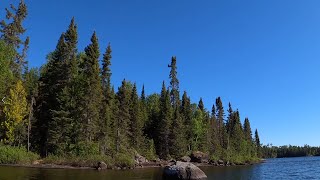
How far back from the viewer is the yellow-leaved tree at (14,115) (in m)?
62.0

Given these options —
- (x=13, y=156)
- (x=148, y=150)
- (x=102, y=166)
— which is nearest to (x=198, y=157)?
(x=148, y=150)

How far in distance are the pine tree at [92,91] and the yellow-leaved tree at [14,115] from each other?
10.7 metres

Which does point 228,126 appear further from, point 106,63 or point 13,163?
point 13,163

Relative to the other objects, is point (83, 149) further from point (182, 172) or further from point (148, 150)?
point (148, 150)

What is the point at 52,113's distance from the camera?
212ft

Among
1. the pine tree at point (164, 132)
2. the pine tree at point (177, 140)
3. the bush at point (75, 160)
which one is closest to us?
the bush at point (75, 160)

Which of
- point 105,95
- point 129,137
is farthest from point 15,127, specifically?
A: point 129,137

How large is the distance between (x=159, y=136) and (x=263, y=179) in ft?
170

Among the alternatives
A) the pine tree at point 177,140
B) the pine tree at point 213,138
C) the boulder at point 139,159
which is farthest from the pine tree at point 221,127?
the boulder at point 139,159

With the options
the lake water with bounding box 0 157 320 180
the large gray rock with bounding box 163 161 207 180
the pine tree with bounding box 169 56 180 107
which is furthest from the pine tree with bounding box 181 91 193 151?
the large gray rock with bounding box 163 161 207 180

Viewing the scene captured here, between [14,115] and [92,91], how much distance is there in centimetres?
1402

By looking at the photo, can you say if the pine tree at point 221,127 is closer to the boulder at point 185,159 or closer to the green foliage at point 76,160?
the boulder at point 185,159

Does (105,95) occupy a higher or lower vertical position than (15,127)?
higher

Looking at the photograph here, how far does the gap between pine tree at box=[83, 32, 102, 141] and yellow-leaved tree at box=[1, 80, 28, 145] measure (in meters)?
10.7
